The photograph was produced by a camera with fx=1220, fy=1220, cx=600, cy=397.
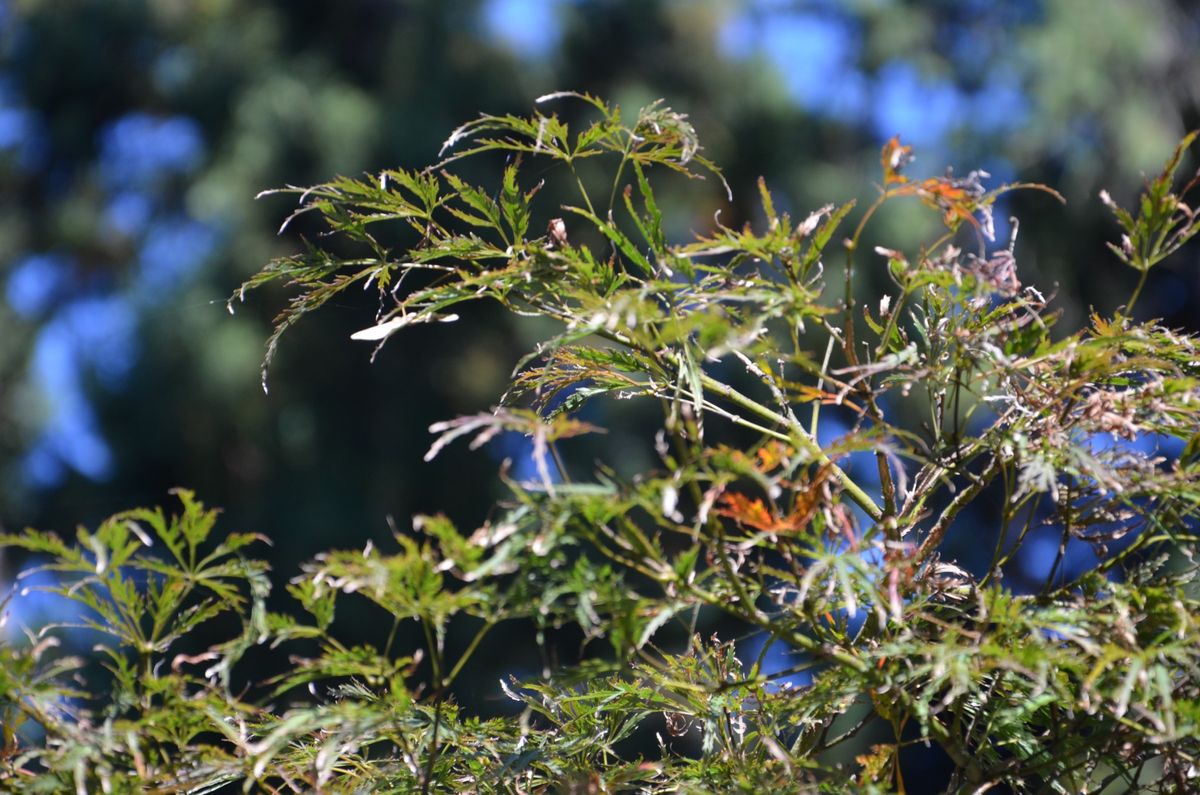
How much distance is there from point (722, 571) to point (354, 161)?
202 inches

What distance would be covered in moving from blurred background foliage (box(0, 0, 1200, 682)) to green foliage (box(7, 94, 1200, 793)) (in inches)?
173

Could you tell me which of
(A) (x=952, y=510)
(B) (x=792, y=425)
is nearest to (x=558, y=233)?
(B) (x=792, y=425)

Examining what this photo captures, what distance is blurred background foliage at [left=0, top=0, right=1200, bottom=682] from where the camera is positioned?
5.45m

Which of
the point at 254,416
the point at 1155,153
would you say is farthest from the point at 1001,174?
the point at 254,416

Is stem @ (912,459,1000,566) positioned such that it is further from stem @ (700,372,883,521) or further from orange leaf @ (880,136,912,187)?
orange leaf @ (880,136,912,187)

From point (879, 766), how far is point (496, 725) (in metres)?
0.24

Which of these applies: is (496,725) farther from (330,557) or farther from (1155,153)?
(1155,153)

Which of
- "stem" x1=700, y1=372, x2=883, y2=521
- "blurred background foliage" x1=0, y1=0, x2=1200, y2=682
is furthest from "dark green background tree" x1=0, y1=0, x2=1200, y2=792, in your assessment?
"stem" x1=700, y1=372, x2=883, y2=521

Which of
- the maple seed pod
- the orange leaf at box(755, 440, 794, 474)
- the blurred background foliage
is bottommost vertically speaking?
the blurred background foliage

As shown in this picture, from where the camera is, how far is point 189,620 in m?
0.66

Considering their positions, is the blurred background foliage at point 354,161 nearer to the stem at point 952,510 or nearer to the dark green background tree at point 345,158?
Answer: the dark green background tree at point 345,158

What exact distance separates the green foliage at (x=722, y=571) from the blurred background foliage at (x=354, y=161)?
439cm

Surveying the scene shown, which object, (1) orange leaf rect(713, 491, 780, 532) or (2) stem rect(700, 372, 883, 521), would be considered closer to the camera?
(1) orange leaf rect(713, 491, 780, 532)

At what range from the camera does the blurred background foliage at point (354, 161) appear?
5.45 m
